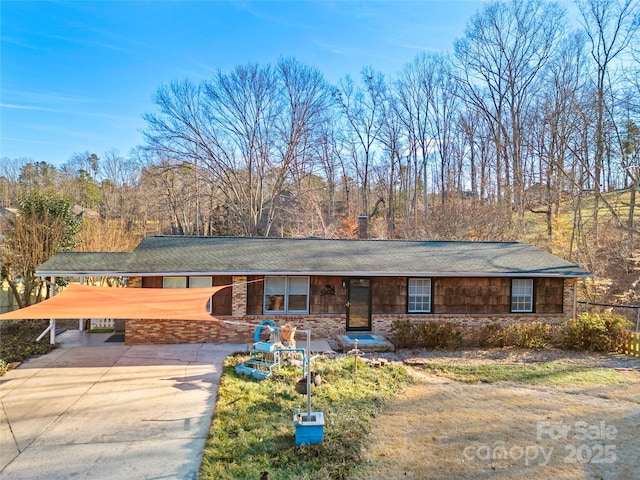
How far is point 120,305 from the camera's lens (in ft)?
→ 28.1

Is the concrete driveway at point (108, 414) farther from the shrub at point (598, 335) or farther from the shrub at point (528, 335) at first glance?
the shrub at point (598, 335)

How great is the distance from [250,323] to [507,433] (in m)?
7.53

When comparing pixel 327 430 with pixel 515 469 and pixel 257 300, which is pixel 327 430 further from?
pixel 257 300

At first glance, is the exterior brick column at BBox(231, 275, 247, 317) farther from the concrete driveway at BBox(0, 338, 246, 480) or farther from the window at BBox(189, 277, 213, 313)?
the concrete driveway at BBox(0, 338, 246, 480)

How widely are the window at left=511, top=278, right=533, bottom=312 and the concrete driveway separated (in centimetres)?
951

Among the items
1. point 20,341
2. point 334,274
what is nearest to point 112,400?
point 20,341

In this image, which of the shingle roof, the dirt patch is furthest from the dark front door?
the dirt patch

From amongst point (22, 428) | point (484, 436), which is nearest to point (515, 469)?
point (484, 436)

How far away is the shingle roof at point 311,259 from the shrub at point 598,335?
64.3 inches

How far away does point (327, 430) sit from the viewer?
21.4 feet

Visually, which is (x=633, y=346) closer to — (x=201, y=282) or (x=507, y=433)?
(x=507, y=433)

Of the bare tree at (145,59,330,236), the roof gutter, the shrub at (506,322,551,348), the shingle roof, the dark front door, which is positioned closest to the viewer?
the roof gutter

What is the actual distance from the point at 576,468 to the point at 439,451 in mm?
1878

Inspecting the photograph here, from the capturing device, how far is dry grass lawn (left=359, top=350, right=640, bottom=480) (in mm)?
5629
